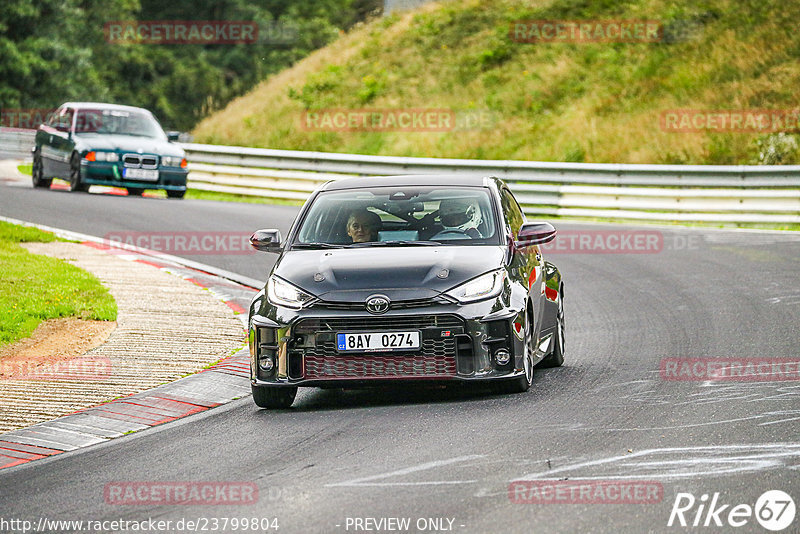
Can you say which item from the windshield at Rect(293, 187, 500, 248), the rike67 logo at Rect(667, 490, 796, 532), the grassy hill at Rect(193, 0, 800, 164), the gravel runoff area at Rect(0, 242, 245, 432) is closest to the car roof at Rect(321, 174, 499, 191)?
the windshield at Rect(293, 187, 500, 248)

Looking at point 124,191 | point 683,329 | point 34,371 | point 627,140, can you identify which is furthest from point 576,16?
point 34,371

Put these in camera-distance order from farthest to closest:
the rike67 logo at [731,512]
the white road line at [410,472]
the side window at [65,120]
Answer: the side window at [65,120]
the white road line at [410,472]
the rike67 logo at [731,512]

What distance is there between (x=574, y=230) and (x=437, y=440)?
13.5m

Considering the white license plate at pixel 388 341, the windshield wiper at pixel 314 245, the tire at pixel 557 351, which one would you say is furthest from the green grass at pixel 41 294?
the tire at pixel 557 351

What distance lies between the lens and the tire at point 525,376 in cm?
900

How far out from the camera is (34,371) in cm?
1012

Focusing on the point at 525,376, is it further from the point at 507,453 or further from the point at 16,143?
the point at 16,143

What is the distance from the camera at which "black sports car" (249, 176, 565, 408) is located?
28.2ft

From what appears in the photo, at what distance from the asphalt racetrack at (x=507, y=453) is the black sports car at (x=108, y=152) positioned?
45.5ft

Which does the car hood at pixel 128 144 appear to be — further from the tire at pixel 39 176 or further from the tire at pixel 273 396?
the tire at pixel 273 396

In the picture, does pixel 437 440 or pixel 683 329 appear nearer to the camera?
pixel 437 440

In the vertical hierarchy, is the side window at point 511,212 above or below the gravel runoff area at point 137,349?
above

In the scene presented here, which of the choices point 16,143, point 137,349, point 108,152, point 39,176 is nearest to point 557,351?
point 137,349

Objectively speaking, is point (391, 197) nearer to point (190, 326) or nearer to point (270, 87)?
point (190, 326)
